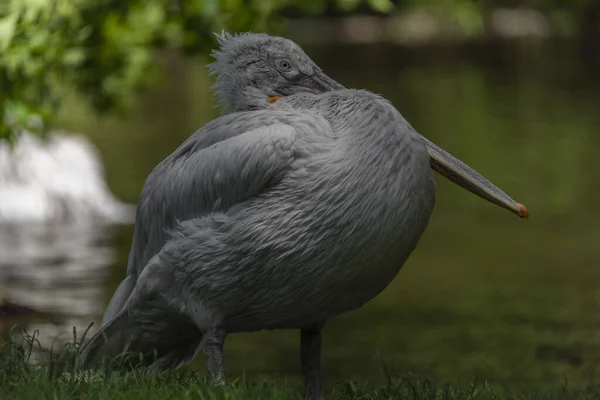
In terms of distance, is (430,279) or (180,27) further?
(430,279)

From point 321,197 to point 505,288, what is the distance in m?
7.06

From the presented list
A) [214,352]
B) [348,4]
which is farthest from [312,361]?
[348,4]

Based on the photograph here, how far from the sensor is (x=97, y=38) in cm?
972

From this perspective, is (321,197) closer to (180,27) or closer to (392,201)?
(392,201)

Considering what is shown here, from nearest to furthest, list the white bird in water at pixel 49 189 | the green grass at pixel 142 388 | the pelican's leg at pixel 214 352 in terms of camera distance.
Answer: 1. the green grass at pixel 142 388
2. the pelican's leg at pixel 214 352
3. the white bird in water at pixel 49 189

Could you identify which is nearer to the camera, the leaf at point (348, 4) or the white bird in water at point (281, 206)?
the white bird in water at point (281, 206)

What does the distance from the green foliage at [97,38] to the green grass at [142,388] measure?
2481mm

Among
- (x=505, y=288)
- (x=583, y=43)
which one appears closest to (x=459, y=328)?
(x=505, y=288)

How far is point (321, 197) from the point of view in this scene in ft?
16.1

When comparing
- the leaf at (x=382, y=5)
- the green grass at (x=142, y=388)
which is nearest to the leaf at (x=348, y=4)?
the leaf at (x=382, y=5)

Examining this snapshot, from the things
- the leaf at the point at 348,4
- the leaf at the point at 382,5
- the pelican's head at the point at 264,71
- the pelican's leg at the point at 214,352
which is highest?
the leaf at the point at 348,4

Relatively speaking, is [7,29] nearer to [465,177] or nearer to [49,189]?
[465,177]

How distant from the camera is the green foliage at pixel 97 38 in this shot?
28.2 feet

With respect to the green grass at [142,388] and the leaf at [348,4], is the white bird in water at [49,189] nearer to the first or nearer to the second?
the leaf at [348,4]
